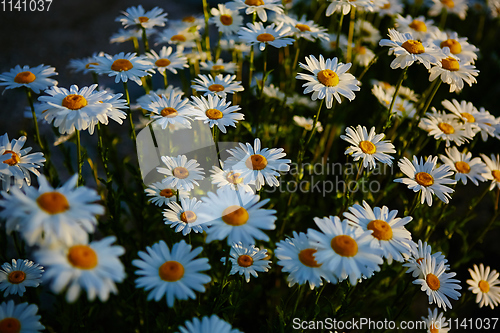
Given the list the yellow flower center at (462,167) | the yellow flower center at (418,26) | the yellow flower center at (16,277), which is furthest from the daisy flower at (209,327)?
the yellow flower center at (418,26)

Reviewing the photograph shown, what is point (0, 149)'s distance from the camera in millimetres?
1796

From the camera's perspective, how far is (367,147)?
6.58ft

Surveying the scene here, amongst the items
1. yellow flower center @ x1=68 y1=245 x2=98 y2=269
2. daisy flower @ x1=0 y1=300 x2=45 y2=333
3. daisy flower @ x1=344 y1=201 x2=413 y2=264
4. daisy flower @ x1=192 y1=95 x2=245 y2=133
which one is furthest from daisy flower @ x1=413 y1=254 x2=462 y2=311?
daisy flower @ x1=0 y1=300 x2=45 y2=333

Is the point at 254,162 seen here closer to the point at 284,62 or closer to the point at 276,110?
the point at 276,110

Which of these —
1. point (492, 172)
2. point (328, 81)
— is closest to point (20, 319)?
point (328, 81)

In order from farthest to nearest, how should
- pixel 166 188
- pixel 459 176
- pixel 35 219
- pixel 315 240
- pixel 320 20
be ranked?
1. pixel 320 20
2. pixel 459 176
3. pixel 166 188
4. pixel 315 240
5. pixel 35 219

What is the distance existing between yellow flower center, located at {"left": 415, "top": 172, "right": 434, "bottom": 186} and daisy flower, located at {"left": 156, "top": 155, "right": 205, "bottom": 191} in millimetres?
1154

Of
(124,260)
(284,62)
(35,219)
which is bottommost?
(124,260)

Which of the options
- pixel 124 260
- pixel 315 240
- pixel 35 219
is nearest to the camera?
pixel 35 219

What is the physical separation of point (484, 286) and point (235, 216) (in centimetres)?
170

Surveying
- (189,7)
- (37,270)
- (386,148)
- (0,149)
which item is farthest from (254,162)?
(189,7)

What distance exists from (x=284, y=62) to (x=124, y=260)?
6.87 feet

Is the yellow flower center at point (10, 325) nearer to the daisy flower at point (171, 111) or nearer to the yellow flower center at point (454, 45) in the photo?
the daisy flower at point (171, 111)

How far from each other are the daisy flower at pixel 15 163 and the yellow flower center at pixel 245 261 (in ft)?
3.49
